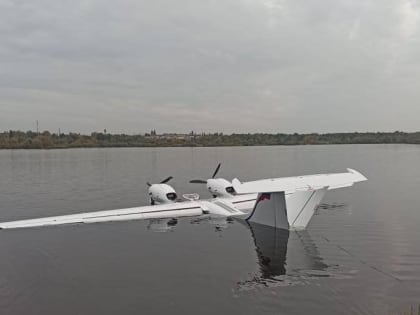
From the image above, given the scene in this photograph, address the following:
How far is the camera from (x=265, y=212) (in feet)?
47.5

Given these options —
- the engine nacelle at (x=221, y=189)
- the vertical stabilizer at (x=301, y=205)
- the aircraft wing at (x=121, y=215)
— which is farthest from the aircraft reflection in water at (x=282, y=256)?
the engine nacelle at (x=221, y=189)

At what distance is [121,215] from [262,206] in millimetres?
6048

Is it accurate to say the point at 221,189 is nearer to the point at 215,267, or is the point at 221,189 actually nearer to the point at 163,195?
the point at 163,195

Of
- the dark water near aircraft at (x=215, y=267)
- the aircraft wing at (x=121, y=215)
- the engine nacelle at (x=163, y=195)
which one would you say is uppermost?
the engine nacelle at (x=163, y=195)

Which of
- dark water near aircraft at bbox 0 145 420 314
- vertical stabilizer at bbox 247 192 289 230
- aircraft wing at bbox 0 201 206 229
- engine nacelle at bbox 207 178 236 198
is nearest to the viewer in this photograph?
dark water near aircraft at bbox 0 145 420 314

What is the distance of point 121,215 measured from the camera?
16.6 m

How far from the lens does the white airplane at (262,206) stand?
12.5 m

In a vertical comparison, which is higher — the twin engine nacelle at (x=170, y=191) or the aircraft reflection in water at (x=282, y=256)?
the twin engine nacelle at (x=170, y=191)

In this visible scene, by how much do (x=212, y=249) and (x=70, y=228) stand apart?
7.49 m

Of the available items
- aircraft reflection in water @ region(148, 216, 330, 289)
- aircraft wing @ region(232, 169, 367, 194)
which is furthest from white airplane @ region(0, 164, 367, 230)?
aircraft reflection in water @ region(148, 216, 330, 289)

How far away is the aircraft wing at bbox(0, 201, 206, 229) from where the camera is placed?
1546cm

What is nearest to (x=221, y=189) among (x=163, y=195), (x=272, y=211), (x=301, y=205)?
(x=163, y=195)

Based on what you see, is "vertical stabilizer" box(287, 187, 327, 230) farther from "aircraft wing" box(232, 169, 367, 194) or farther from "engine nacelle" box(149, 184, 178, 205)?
"engine nacelle" box(149, 184, 178, 205)

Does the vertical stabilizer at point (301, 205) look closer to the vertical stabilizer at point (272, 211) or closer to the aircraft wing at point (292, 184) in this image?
the vertical stabilizer at point (272, 211)
